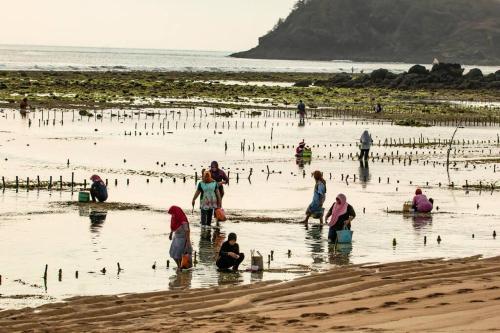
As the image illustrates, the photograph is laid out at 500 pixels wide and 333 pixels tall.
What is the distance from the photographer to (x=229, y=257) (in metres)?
23.4

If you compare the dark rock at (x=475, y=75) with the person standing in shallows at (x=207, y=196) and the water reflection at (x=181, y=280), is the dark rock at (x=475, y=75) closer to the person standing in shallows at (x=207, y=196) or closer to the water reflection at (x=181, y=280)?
the person standing in shallows at (x=207, y=196)

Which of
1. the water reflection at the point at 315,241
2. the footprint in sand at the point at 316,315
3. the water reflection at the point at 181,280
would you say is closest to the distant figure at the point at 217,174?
the water reflection at the point at 315,241

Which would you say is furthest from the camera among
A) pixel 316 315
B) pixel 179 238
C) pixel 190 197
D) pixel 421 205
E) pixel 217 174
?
pixel 190 197

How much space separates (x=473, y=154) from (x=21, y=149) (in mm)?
21889

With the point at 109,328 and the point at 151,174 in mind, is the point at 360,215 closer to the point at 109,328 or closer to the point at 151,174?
the point at 151,174

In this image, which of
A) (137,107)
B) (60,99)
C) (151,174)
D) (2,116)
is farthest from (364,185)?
(60,99)

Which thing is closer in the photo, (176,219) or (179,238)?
(179,238)

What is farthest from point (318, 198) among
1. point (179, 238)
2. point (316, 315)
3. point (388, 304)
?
point (316, 315)

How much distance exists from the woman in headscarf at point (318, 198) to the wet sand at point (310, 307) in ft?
27.0

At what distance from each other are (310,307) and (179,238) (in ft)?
20.6

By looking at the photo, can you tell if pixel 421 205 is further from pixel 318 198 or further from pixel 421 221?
pixel 318 198

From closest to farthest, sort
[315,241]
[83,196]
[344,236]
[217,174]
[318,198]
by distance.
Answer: [344,236]
[315,241]
[318,198]
[217,174]
[83,196]

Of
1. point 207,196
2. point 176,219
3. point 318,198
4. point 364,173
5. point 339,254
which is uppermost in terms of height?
point 176,219

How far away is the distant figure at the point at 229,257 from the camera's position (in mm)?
23406
